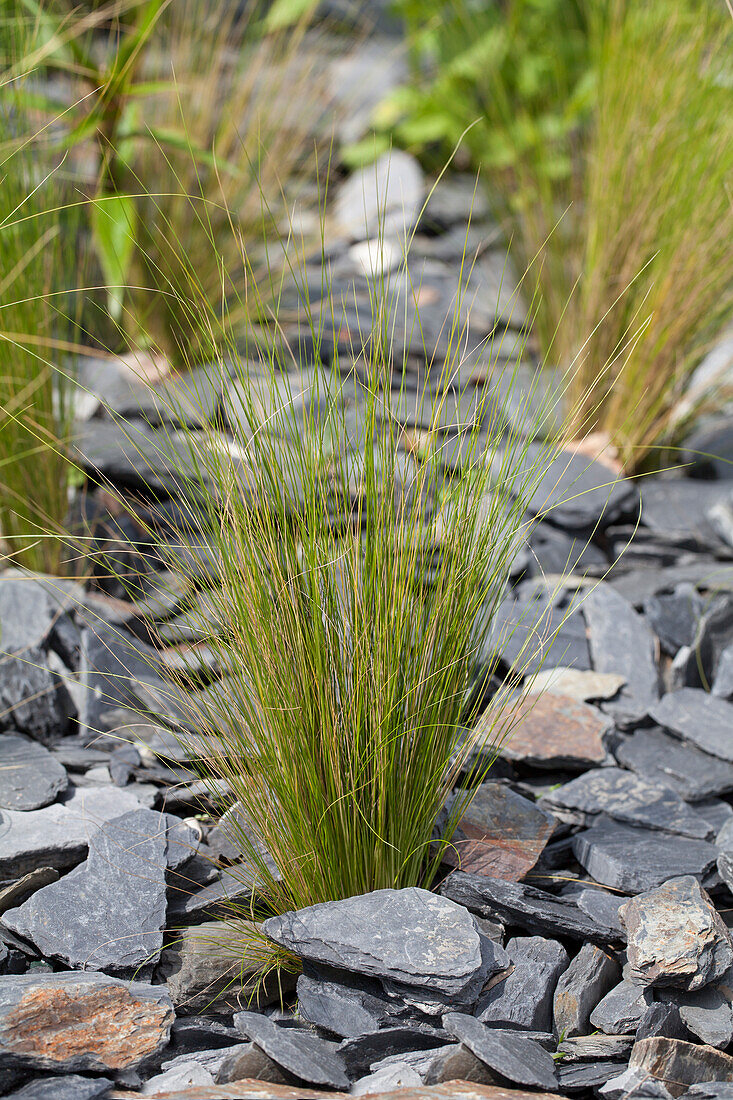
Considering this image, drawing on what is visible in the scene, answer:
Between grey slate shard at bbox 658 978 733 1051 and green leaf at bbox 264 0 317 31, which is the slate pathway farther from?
green leaf at bbox 264 0 317 31

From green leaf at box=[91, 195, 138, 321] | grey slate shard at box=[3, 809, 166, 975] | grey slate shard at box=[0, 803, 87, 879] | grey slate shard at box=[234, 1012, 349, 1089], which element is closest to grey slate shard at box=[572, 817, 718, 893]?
grey slate shard at box=[234, 1012, 349, 1089]

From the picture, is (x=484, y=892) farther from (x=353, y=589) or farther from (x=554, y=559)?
(x=554, y=559)

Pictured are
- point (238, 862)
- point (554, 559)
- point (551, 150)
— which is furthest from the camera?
point (551, 150)

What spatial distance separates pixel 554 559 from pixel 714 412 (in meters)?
0.88

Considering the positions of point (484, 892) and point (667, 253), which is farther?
point (667, 253)

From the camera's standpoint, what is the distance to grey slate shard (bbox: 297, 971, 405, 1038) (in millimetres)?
1077

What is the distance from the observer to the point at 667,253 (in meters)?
2.26

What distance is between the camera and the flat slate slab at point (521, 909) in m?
1.20

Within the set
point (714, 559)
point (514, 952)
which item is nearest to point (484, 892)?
point (514, 952)

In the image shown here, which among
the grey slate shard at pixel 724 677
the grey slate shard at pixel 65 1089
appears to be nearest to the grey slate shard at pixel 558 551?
the grey slate shard at pixel 724 677

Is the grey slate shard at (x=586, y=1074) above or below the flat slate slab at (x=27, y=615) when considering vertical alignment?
below

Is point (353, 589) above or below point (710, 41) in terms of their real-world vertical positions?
below

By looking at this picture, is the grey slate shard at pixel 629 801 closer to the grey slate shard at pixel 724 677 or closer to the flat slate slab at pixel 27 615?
the grey slate shard at pixel 724 677

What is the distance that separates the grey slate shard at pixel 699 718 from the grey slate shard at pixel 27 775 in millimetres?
1105
